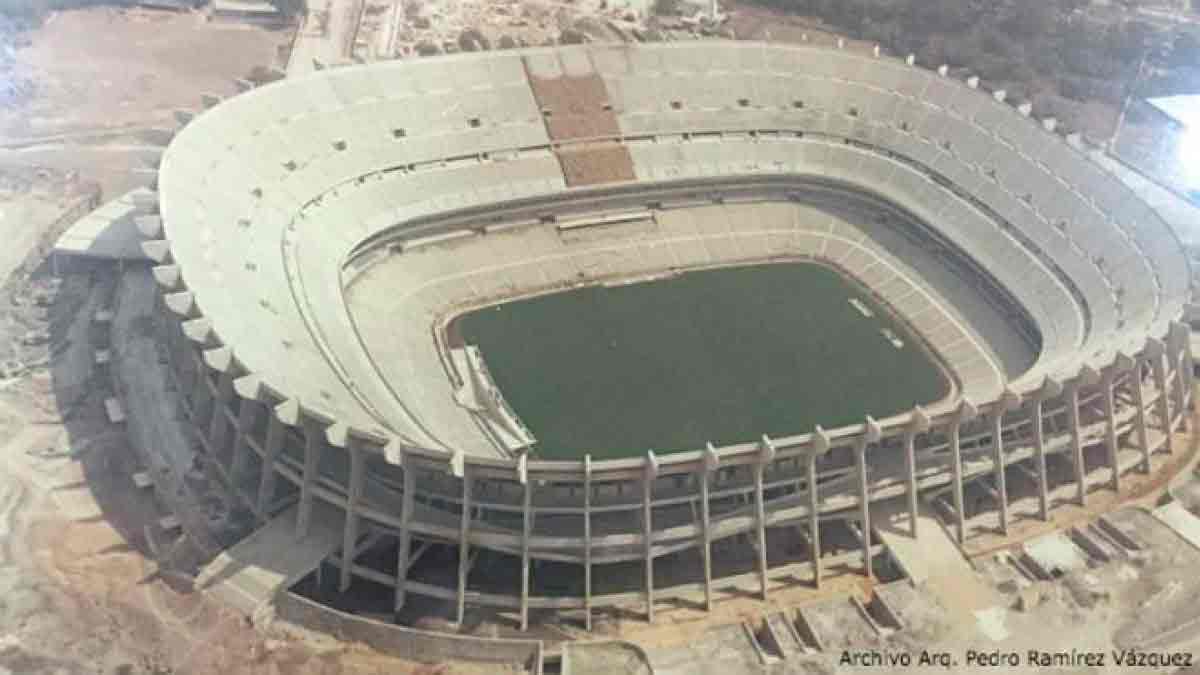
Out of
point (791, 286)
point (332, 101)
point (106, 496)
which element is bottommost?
point (106, 496)

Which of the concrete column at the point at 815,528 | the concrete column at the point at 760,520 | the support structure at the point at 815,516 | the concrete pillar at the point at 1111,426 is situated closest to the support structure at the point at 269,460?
the concrete column at the point at 760,520

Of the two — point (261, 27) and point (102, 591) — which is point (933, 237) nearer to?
point (102, 591)

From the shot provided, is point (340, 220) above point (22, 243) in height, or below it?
above

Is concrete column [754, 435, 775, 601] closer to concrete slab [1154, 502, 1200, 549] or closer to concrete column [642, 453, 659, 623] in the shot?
concrete column [642, 453, 659, 623]

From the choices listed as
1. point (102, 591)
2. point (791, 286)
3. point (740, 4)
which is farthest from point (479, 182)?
point (740, 4)

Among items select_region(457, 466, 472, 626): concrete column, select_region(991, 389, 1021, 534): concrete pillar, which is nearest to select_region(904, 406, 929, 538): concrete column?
select_region(991, 389, 1021, 534): concrete pillar

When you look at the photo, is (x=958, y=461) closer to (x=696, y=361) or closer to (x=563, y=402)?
(x=696, y=361)

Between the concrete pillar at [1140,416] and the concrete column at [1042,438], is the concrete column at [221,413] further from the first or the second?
the concrete pillar at [1140,416]
